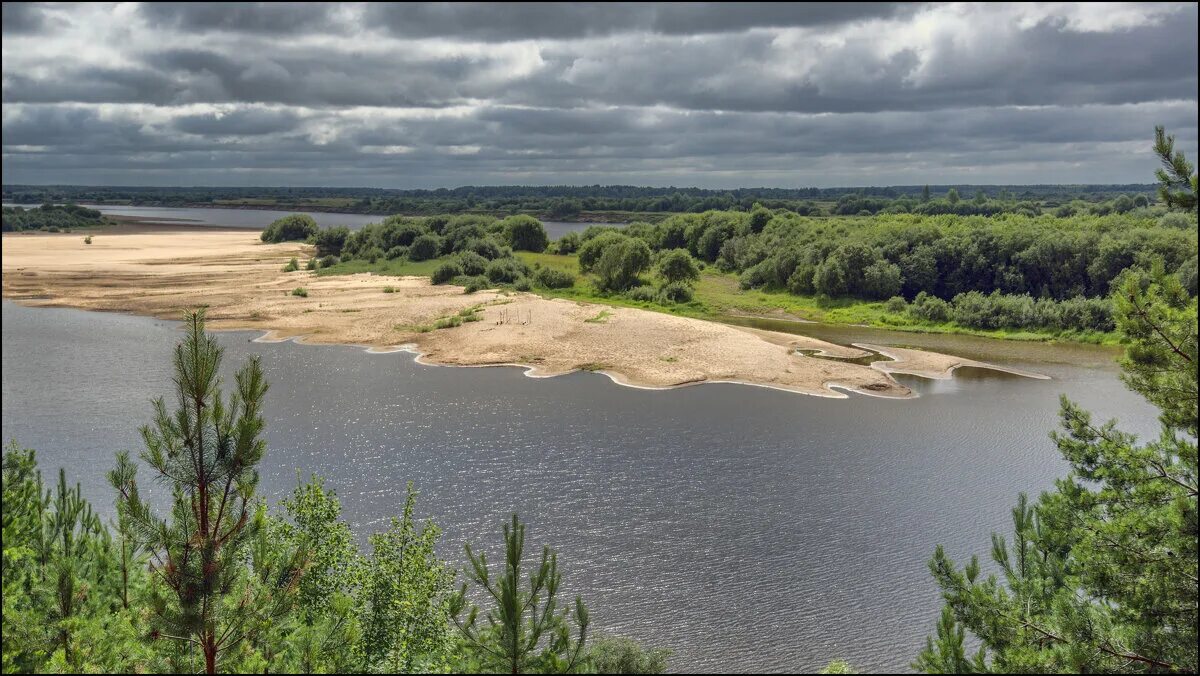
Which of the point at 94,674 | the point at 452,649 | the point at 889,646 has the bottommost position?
the point at 889,646

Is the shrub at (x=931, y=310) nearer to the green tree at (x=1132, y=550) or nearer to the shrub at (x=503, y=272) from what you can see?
the shrub at (x=503, y=272)

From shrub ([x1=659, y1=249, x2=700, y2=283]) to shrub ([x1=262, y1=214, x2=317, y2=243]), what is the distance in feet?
236

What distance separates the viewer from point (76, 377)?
44.9 meters

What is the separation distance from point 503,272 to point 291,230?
200 feet

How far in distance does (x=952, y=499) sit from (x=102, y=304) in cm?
6827

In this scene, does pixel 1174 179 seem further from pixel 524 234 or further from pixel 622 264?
pixel 524 234

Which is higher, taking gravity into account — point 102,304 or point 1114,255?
point 1114,255

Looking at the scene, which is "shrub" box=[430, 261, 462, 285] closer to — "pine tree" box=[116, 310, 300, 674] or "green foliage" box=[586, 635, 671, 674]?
"green foliage" box=[586, 635, 671, 674]

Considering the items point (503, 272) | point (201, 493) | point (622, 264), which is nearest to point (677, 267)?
point (622, 264)

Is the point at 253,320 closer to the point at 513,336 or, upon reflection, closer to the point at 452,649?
the point at 513,336

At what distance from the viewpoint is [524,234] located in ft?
367

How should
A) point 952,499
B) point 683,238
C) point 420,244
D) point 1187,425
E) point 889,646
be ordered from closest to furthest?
1. point 1187,425
2. point 889,646
3. point 952,499
4. point 420,244
5. point 683,238

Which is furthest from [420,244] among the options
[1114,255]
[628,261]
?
[1114,255]

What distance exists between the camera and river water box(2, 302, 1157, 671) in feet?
71.4
